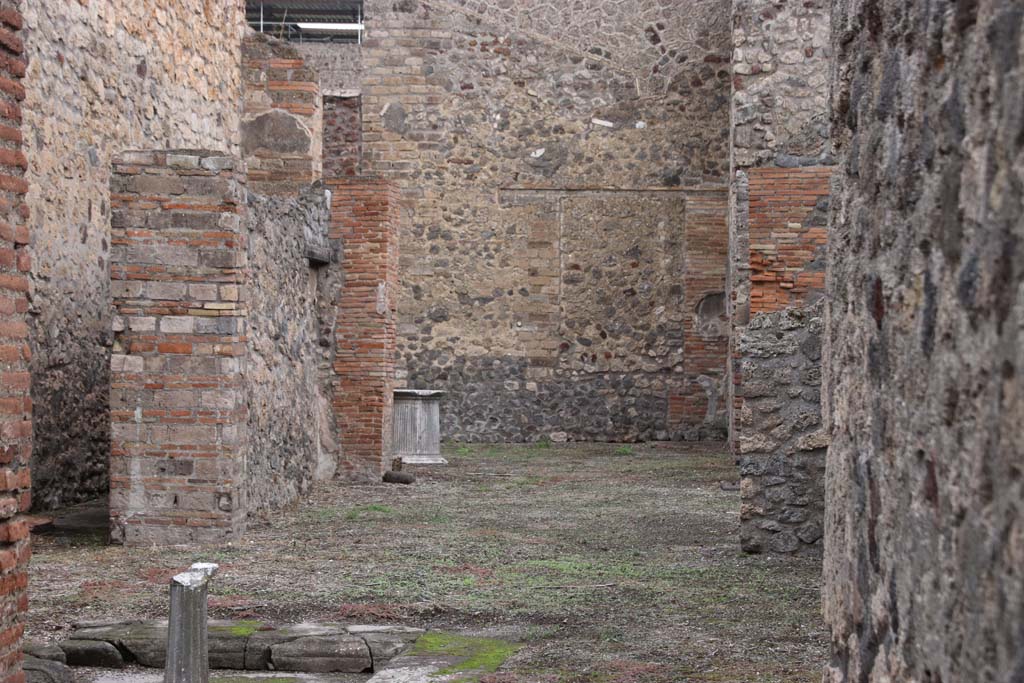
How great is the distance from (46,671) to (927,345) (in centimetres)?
395

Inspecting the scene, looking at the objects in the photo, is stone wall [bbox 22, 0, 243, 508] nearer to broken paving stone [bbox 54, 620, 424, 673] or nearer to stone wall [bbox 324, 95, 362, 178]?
broken paving stone [bbox 54, 620, 424, 673]

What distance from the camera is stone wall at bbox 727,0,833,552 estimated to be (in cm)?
752

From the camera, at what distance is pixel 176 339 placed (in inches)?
321

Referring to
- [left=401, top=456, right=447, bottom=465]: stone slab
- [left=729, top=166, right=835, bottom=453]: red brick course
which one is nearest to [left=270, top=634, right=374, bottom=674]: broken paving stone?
[left=729, top=166, right=835, bottom=453]: red brick course

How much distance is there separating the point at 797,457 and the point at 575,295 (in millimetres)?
11529

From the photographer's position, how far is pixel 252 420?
920 centimetres

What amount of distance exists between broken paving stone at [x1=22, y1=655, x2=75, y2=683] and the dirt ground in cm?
78

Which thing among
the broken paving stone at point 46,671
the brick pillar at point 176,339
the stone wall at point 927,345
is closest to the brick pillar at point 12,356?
the broken paving stone at point 46,671

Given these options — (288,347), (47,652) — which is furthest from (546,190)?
(47,652)

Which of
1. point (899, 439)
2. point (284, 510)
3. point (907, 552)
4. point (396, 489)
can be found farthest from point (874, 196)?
point (396, 489)

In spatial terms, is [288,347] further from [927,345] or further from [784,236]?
[927,345]

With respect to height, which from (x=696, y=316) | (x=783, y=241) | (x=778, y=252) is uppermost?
(x=783, y=241)

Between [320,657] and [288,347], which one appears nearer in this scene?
[320,657]

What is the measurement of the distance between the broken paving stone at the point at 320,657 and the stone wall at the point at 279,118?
767 centimetres
